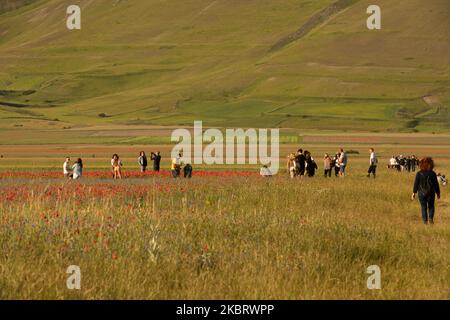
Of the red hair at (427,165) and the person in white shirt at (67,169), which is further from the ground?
the person in white shirt at (67,169)

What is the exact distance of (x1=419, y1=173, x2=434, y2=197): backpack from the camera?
20.5 metres

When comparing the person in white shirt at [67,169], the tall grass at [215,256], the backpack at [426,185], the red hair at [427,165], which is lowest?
the tall grass at [215,256]

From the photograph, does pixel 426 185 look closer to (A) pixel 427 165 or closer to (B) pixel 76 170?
(A) pixel 427 165

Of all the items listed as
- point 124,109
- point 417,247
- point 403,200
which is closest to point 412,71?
point 124,109

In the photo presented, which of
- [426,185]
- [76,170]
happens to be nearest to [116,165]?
[76,170]

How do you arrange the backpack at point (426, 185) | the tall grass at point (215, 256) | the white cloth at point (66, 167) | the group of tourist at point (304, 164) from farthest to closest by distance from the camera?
the white cloth at point (66, 167)
the group of tourist at point (304, 164)
the backpack at point (426, 185)
the tall grass at point (215, 256)

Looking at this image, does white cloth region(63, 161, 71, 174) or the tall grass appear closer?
the tall grass

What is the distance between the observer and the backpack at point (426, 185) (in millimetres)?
20484

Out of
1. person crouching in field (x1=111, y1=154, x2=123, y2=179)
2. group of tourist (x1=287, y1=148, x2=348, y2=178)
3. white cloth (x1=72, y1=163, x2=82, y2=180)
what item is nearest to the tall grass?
group of tourist (x1=287, y1=148, x2=348, y2=178)

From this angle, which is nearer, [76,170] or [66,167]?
[76,170]

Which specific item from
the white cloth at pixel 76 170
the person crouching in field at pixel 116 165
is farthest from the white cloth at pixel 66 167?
the person crouching in field at pixel 116 165

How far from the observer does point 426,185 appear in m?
20.6

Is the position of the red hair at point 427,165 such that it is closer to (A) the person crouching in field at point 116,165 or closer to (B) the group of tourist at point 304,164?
(B) the group of tourist at point 304,164

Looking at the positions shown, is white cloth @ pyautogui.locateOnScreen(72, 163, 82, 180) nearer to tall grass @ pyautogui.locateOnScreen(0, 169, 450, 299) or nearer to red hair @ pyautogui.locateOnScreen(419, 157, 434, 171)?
tall grass @ pyautogui.locateOnScreen(0, 169, 450, 299)
